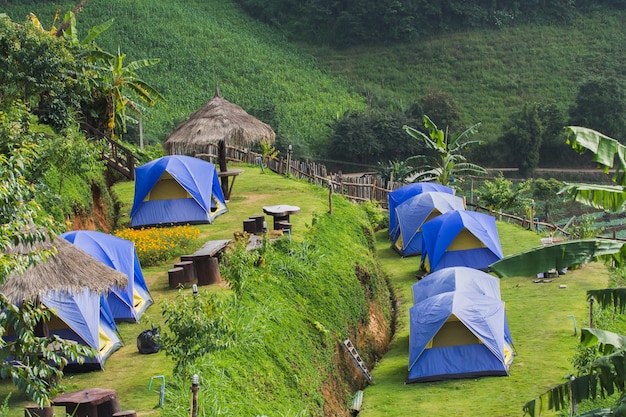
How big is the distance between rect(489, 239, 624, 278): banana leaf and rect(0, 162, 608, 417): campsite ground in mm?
5723

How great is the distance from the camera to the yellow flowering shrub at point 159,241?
67.9 ft

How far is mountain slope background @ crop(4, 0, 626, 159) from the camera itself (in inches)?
2286

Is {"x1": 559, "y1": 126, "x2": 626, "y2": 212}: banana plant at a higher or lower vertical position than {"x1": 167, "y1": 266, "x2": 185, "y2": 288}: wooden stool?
higher

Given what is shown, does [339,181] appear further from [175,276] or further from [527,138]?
[527,138]

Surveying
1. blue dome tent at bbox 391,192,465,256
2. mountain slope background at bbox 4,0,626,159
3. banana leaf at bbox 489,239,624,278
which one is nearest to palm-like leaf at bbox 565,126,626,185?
banana leaf at bbox 489,239,624,278

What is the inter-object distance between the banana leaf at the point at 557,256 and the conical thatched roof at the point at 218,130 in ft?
55.5

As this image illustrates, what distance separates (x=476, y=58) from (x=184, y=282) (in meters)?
49.3

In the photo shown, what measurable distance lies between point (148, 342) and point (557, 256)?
25.7 ft

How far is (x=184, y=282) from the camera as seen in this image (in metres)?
18.8

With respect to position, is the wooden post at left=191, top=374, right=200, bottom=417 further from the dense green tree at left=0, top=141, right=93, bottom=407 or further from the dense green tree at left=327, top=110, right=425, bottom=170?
the dense green tree at left=327, top=110, right=425, bottom=170

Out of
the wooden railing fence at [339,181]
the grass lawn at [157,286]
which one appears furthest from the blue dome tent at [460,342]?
the wooden railing fence at [339,181]

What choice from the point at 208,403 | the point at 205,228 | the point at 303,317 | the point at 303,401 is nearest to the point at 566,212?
the point at 205,228

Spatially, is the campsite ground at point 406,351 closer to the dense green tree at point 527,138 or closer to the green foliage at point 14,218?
the green foliage at point 14,218

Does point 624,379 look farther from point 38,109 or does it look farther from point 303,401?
point 38,109
